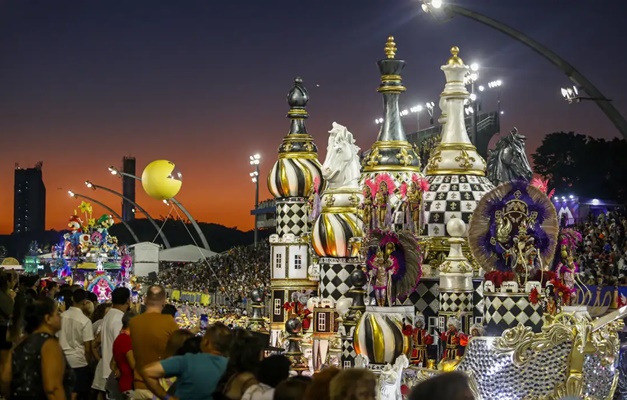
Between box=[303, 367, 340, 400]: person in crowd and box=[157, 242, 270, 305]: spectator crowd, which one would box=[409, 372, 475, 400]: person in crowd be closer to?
box=[303, 367, 340, 400]: person in crowd

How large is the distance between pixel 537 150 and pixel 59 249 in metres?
25.0

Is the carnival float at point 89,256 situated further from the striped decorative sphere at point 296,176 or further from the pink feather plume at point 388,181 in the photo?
the pink feather plume at point 388,181

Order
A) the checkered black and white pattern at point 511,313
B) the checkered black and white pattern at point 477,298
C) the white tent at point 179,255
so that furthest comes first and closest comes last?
the white tent at point 179,255 → the checkered black and white pattern at point 477,298 → the checkered black and white pattern at point 511,313

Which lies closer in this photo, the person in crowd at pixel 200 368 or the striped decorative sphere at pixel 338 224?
the person in crowd at pixel 200 368

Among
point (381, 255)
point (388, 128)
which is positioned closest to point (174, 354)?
point (381, 255)

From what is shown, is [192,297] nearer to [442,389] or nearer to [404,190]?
[404,190]

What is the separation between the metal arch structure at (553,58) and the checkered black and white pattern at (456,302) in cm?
383

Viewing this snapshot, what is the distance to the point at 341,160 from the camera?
22438mm

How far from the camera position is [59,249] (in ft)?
174

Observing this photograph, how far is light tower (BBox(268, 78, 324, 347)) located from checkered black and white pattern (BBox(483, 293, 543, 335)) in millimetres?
8987

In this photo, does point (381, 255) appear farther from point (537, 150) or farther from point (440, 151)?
point (537, 150)

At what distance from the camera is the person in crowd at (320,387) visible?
7926mm

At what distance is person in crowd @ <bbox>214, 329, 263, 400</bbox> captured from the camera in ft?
28.7

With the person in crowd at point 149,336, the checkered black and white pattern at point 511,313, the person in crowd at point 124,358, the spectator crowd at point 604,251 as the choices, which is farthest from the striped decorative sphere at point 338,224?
the person in crowd at point 149,336
